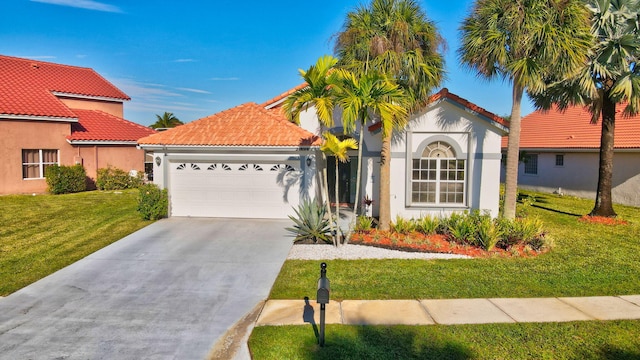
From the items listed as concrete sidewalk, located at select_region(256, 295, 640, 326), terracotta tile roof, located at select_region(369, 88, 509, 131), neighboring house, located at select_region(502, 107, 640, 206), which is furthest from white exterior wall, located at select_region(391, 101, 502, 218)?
neighboring house, located at select_region(502, 107, 640, 206)

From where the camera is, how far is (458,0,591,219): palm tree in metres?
11.1

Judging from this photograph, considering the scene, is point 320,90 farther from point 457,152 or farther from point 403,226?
point 457,152

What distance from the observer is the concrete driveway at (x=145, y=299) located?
5.98 m

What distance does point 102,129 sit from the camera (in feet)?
77.6

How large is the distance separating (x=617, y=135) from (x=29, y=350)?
24.7 m

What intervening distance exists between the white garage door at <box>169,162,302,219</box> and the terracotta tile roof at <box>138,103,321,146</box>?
0.81 metres

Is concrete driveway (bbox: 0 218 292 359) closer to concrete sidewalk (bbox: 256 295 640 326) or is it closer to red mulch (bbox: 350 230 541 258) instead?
concrete sidewalk (bbox: 256 295 640 326)

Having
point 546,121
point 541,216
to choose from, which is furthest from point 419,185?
point 546,121

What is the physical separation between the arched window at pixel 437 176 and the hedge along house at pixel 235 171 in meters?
3.59

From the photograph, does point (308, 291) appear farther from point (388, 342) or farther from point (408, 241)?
point (408, 241)

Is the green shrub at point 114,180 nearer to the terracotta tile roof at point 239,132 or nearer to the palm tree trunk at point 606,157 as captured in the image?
the terracotta tile roof at point 239,132

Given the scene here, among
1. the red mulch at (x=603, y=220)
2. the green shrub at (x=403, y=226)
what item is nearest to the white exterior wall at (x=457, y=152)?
the green shrub at (x=403, y=226)

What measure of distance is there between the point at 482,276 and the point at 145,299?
6.98 meters

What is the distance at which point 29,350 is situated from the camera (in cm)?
580
